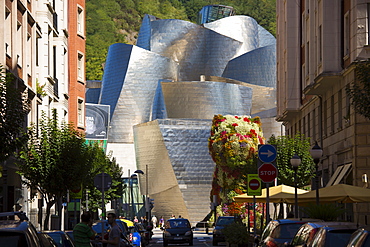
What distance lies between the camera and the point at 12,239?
8859 mm

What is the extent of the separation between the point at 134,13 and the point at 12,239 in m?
190

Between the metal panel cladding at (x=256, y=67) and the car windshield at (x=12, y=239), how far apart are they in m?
110

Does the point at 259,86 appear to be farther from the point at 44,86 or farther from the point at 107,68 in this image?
the point at 44,86

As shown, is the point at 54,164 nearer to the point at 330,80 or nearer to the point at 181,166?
the point at 330,80

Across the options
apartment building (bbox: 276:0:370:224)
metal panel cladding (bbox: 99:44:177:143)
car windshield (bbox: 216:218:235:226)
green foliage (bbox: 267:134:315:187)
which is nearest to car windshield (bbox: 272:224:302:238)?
apartment building (bbox: 276:0:370:224)

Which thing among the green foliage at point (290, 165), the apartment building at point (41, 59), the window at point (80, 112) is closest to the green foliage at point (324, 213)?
the apartment building at point (41, 59)

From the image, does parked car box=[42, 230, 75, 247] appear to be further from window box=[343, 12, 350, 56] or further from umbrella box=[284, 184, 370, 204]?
window box=[343, 12, 350, 56]

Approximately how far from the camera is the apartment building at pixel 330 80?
31.7 m

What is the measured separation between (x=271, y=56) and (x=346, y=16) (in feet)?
276

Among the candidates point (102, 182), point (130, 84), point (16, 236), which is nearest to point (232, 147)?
point (102, 182)

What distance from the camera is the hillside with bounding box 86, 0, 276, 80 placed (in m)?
177

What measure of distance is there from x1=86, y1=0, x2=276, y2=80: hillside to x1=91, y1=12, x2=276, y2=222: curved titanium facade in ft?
156

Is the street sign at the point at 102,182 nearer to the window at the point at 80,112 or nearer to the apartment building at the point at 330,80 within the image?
the apartment building at the point at 330,80

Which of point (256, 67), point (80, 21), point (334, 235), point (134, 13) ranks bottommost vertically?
point (334, 235)
